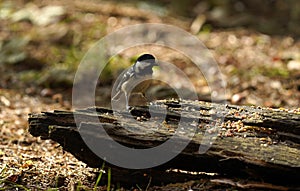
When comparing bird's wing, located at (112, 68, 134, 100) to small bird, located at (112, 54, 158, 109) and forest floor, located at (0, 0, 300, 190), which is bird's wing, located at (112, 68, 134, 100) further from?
forest floor, located at (0, 0, 300, 190)

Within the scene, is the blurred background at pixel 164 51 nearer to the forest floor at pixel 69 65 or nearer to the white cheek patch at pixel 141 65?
the forest floor at pixel 69 65

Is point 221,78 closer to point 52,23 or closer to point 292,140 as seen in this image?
point 52,23

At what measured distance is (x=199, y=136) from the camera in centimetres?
325

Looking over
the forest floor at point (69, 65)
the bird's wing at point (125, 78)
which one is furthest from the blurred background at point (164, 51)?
the bird's wing at point (125, 78)

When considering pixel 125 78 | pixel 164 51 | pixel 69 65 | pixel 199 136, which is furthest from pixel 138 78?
pixel 164 51

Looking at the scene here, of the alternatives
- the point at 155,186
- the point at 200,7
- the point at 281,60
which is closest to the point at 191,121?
the point at 155,186

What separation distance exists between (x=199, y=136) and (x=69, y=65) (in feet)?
14.8

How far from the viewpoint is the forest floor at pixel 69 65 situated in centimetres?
400

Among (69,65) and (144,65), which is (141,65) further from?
A: (69,65)

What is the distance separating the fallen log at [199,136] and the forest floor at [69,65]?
0.38m

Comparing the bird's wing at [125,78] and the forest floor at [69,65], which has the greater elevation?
the forest floor at [69,65]

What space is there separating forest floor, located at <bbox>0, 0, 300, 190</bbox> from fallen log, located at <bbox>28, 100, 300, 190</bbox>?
0.38 meters

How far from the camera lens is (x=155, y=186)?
10.9ft

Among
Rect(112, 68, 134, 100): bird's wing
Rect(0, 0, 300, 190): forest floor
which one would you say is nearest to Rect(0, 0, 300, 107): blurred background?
Rect(0, 0, 300, 190): forest floor
